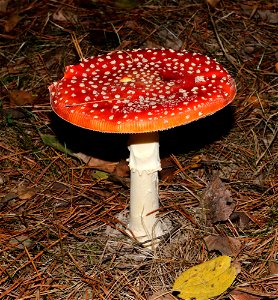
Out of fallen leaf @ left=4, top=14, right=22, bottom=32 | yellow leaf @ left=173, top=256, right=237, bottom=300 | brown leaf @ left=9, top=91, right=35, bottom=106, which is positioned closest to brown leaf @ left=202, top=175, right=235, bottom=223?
yellow leaf @ left=173, top=256, right=237, bottom=300

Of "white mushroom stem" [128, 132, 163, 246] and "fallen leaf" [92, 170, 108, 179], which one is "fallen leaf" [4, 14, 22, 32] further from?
"white mushroom stem" [128, 132, 163, 246]

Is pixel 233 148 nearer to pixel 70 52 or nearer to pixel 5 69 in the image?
pixel 70 52

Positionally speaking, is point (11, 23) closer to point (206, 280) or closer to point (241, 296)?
point (206, 280)

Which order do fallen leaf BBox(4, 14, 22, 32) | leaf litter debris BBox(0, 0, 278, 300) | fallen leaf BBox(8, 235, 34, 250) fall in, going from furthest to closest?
fallen leaf BBox(4, 14, 22, 32)
fallen leaf BBox(8, 235, 34, 250)
leaf litter debris BBox(0, 0, 278, 300)

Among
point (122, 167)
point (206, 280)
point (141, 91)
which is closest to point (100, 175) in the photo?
point (122, 167)

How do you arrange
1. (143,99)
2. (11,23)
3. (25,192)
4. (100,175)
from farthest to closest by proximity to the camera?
(11,23) < (100,175) < (25,192) < (143,99)

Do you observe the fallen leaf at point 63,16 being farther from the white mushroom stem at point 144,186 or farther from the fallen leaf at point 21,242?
the fallen leaf at point 21,242

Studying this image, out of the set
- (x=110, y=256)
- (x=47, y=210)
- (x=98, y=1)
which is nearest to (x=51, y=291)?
(x=110, y=256)
